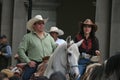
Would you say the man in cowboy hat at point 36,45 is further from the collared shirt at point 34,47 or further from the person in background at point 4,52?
the person in background at point 4,52

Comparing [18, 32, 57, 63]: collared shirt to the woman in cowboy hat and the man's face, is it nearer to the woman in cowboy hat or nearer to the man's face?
the man's face

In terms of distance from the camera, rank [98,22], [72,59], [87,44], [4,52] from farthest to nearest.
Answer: [98,22]
[4,52]
[87,44]
[72,59]

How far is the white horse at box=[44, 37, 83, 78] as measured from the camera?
941cm

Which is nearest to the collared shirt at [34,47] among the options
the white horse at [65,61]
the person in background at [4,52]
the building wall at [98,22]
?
the white horse at [65,61]

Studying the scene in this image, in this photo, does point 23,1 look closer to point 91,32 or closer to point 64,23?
point 64,23

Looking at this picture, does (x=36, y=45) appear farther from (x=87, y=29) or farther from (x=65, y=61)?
(x=65, y=61)

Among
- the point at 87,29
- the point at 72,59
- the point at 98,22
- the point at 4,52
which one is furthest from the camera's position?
the point at 98,22

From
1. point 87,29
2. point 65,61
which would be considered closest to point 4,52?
point 87,29

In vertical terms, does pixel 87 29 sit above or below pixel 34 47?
above

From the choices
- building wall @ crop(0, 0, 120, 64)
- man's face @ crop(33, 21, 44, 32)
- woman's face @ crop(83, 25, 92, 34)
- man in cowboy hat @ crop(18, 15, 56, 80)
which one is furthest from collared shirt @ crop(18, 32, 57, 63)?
building wall @ crop(0, 0, 120, 64)

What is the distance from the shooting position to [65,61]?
952cm

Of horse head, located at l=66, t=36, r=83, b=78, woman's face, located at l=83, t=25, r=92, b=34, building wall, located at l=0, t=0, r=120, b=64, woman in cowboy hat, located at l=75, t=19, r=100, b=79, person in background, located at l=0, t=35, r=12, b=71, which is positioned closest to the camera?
horse head, located at l=66, t=36, r=83, b=78

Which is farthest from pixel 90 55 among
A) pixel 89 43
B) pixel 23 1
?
pixel 23 1

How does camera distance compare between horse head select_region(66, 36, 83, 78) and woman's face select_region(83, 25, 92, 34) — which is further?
woman's face select_region(83, 25, 92, 34)
